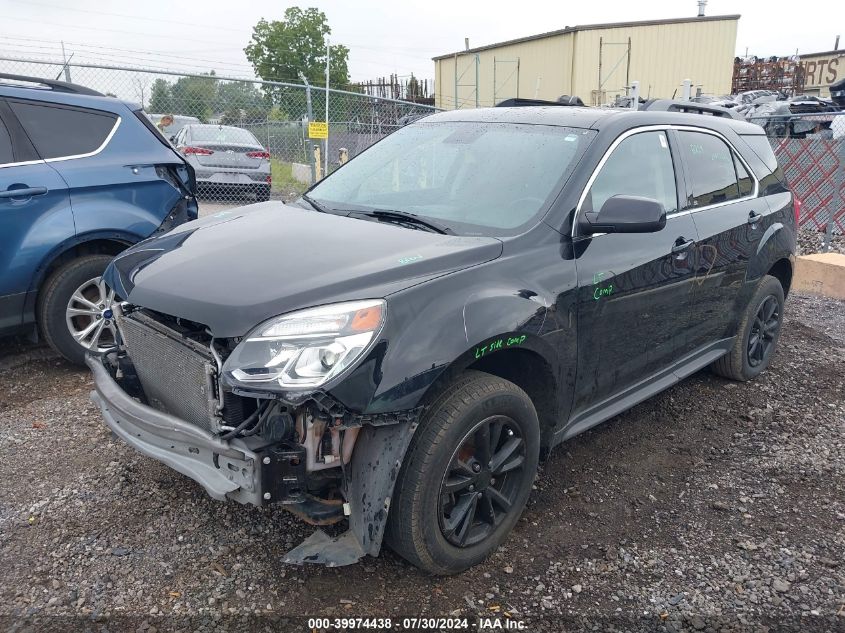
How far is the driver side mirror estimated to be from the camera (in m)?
2.91

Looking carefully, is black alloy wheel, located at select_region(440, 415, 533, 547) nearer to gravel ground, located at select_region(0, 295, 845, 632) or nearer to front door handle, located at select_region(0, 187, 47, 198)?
gravel ground, located at select_region(0, 295, 845, 632)

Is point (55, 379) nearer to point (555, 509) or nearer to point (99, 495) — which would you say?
point (99, 495)

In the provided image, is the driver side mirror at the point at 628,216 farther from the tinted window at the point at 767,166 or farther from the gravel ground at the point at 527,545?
the tinted window at the point at 767,166

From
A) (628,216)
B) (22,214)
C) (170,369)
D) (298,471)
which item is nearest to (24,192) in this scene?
Answer: (22,214)

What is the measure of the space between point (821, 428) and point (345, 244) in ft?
10.6

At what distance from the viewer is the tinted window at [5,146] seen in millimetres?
4355

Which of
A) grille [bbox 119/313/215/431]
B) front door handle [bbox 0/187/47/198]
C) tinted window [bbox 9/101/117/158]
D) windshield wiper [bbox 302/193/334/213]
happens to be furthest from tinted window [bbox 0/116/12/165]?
grille [bbox 119/313/215/431]

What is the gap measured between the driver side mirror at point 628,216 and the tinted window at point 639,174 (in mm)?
137

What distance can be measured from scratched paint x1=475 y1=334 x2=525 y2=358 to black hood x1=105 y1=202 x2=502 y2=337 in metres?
0.32

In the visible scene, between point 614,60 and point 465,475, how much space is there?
27.4 m

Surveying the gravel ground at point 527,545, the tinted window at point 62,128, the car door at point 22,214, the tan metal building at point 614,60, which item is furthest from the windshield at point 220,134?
the tan metal building at point 614,60

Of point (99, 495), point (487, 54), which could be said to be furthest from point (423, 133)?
point (487, 54)

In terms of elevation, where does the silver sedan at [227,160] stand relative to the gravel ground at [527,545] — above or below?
above

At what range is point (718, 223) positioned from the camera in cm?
393
